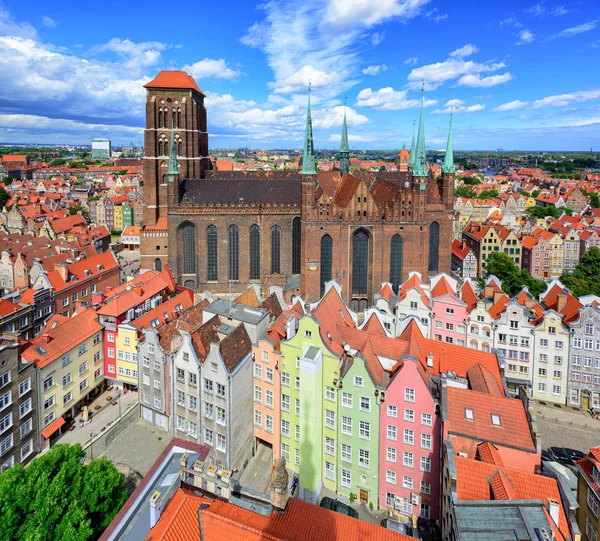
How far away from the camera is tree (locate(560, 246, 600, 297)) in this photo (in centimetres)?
6377

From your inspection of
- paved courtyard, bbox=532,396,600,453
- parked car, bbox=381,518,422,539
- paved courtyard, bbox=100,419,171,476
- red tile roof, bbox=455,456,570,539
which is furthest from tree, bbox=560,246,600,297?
paved courtyard, bbox=100,419,171,476

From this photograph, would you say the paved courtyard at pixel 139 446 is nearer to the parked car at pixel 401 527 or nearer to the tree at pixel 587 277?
the parked car at pixel 401 527

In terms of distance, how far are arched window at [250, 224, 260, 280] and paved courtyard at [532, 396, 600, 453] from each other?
125 feet

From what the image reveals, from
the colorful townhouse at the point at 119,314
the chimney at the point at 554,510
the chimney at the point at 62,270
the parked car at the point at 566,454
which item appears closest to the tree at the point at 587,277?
the parked car at the point at 566,454

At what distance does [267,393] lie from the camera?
34906 mm

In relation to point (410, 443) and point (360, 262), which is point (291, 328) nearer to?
point (410, 443)

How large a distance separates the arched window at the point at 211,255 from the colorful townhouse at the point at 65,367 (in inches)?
926

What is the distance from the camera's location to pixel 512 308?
45.7 meters

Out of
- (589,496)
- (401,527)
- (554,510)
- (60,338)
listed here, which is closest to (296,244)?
(60,338)

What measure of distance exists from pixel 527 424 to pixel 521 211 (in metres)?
139

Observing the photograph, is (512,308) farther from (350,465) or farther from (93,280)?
(93,280)

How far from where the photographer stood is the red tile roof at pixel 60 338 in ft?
122

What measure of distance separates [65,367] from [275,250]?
111 feet

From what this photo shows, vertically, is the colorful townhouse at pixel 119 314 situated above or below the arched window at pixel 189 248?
below
